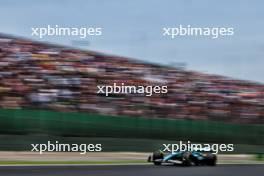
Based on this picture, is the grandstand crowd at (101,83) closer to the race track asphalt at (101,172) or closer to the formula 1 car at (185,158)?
the formula 1 car at (185,158)

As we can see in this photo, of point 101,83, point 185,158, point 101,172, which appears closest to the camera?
point 101,172

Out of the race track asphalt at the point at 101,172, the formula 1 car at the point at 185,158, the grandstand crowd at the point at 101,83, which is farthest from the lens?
the grandstand crowd at the point at 101,83

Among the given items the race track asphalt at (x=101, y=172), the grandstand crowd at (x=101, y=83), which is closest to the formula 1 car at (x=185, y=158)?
the race track asphalt at (x=101, y=172)

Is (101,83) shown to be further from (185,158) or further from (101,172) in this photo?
(101,172)

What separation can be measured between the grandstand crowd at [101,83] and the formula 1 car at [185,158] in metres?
4.72

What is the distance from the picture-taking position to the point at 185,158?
804 inches

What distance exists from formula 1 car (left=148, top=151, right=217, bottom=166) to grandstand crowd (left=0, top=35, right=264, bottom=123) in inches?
186

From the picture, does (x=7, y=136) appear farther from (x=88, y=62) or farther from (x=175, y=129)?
(x=175, y=129)

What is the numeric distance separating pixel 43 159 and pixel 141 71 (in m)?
7.11

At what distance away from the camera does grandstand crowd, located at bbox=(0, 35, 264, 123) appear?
935 inches

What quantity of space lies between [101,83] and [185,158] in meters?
6.49

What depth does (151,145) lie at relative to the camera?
25578 millimetres

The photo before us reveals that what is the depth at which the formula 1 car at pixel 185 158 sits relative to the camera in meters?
20.4

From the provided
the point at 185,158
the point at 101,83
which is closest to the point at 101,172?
the point at 185,158
